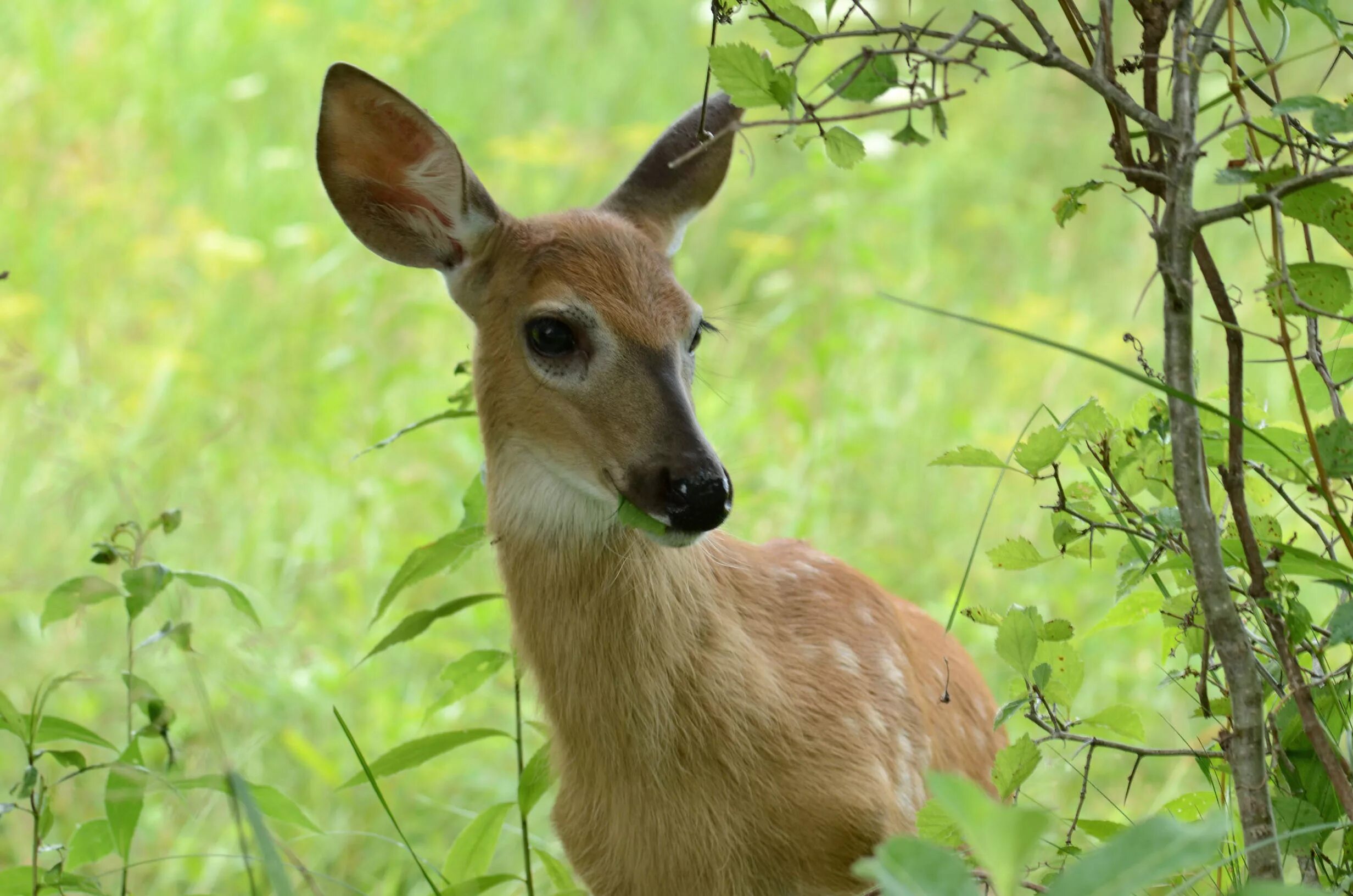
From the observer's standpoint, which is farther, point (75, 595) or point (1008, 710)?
point (75, 595)

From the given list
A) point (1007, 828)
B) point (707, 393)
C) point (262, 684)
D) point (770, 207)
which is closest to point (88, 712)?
point (262, 684)

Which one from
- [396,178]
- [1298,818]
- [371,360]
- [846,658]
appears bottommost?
[1298,818]

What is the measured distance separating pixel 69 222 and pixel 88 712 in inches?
94.9

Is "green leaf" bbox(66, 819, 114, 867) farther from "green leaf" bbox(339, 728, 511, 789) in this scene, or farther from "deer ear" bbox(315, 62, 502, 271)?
"deer ear" bbox(315, 62, 502, 271)

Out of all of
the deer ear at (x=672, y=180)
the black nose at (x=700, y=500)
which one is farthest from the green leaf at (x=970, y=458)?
the deer ear at (x=672, y=180)

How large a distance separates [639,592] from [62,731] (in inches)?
38.2

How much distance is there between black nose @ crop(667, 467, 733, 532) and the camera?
90.7 inches

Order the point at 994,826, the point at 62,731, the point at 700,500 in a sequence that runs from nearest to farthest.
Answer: the point at 994,826 → the point at 62,731 → the point at 700,500

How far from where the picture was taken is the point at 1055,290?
6.46 m

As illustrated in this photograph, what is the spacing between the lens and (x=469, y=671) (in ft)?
9.04

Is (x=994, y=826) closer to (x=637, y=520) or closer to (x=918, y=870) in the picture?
(x=918, y=870)

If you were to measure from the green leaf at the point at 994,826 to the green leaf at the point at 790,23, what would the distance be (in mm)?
1037

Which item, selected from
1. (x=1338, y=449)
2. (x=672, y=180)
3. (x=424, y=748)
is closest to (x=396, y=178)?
(x=672, y=180)

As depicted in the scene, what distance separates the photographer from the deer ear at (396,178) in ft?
8.87
